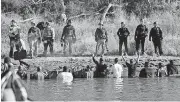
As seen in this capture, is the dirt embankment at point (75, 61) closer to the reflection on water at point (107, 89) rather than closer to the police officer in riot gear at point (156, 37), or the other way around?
the police officer in riot gear at point (156, 37)

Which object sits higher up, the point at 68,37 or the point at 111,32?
the point at 111,32

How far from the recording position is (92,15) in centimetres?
3047

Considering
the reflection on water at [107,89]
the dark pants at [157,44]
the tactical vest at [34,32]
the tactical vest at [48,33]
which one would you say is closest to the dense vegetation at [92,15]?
the dark pants at [157,44]

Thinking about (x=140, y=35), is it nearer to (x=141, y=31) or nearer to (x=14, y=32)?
(x=141, y=31)

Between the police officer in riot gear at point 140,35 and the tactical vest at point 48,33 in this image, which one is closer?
the police officer in riot gear at point 140,35

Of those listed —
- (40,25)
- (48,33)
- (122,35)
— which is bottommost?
(122,35)

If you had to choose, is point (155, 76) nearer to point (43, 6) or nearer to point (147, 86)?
point (147, 86)

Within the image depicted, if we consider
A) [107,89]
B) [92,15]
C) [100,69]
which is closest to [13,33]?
[100,69]

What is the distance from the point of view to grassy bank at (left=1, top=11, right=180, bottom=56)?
27.2 metres

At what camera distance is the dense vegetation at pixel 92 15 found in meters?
28.0

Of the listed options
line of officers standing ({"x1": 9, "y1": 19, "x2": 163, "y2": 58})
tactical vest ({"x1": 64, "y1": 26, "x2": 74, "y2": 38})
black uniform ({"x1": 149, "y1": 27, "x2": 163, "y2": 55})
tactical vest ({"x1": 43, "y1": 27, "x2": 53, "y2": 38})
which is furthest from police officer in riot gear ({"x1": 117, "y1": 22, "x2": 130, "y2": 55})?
tactical vest ({"x1": 43, "y1": 27, "x2": 53, "y2": 38})

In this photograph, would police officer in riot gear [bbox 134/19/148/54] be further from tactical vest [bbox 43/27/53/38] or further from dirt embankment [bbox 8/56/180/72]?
tactical vest [bbox 43/27/53/38]

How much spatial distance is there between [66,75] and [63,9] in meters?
10.7

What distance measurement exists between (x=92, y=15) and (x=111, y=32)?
8.42ft
